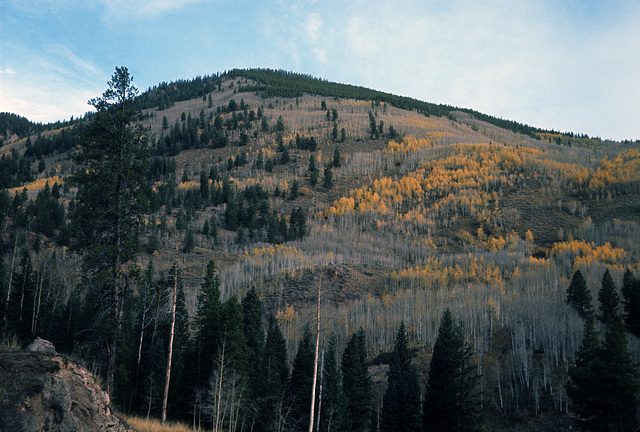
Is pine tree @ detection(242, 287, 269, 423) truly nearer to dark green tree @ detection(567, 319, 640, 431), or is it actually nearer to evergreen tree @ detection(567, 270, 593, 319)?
dark green tree @ detection(567, 319, 640, 431)

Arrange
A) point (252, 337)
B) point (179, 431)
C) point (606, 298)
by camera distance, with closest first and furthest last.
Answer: point (179, 431) < point (252, 337) < point (606, 298)

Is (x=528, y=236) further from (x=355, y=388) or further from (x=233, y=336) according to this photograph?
(x=233, y=336)

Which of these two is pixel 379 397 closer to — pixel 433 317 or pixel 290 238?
pixel 433 317

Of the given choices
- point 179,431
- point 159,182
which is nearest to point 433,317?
point 179,431

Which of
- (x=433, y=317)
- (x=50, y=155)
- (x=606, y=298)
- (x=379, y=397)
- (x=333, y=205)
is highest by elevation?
(x=50, y=155)

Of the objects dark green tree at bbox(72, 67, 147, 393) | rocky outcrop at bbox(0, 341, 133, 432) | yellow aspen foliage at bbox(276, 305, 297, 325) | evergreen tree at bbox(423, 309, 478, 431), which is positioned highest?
dark green tree at bbox(72, 67, 147, 393)

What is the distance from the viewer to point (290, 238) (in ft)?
431

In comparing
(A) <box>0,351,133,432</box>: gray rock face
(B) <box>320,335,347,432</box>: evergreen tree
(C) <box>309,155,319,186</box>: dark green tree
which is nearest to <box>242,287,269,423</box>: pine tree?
(B) <box>320,335,347,432</box>: evergreen tree

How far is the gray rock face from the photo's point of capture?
8953mm

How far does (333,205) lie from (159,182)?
219 feet

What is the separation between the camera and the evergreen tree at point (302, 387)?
3362cm

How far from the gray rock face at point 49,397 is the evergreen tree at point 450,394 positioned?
2890 cm

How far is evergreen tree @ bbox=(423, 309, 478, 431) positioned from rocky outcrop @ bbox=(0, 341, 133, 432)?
1138 inches

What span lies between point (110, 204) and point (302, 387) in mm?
23229
